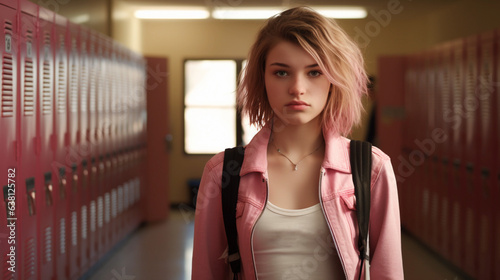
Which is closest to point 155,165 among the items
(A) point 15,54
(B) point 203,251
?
(A) point 15,54

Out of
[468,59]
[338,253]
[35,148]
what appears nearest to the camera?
[338,253]

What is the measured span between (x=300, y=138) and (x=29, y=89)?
80.8 inches

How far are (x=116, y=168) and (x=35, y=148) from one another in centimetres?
195

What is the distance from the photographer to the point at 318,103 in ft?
3.72

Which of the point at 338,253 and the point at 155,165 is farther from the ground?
the point at 338,253

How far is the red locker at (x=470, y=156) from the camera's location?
3.80 metres

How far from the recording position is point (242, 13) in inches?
263

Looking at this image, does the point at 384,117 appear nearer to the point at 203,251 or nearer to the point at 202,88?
the point at 202,88

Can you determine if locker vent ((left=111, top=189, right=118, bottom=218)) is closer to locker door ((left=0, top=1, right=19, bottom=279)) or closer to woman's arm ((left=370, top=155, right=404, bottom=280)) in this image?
locker door ((left=0, top=1, right=19, bottom=279))

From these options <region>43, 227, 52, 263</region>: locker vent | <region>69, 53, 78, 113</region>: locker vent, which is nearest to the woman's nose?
<region>43, 227, 52, 263</region>: locker vent

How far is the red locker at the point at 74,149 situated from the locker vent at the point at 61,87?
0.10 m

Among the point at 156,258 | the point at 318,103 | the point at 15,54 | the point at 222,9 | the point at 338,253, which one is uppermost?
the point at 222,9

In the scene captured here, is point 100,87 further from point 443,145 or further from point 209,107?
point 209,107

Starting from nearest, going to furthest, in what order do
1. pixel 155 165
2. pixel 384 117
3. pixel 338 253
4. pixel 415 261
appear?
pixel 338 253 < pixel 415 261 < pixel 384 117 < pixel 155 165
